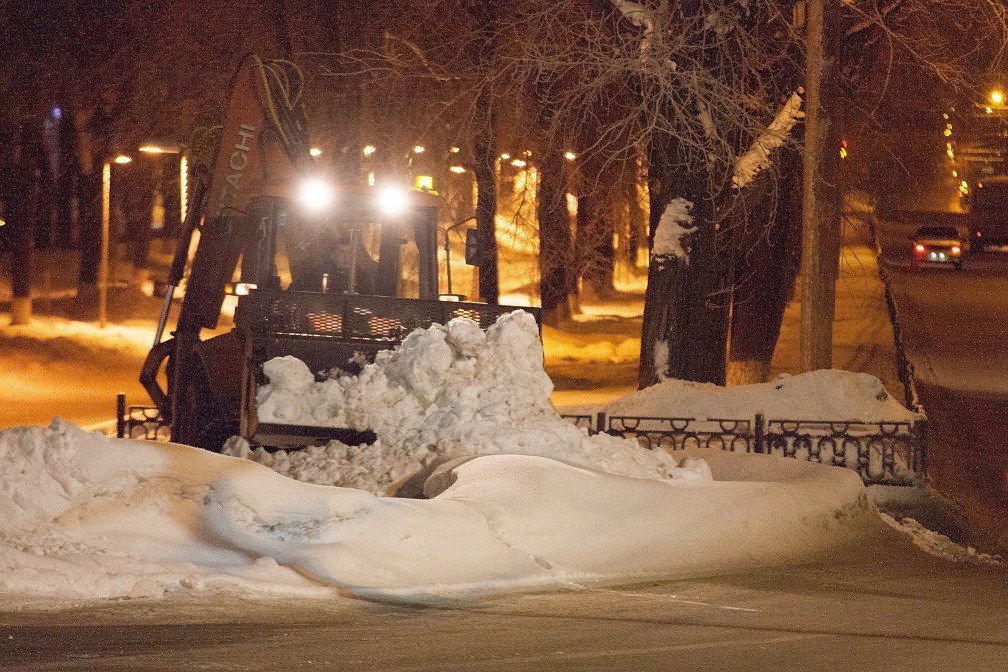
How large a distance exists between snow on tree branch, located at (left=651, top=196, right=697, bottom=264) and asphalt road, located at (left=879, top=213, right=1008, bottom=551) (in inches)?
159

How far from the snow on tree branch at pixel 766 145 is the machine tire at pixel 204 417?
21.3 ft

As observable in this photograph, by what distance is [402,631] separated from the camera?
763cm

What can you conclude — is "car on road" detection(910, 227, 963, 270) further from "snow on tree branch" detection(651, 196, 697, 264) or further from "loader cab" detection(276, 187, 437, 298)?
"loader cab" detection(276, 187, 437, 298)

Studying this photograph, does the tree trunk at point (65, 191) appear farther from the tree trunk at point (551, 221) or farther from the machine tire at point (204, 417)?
the machine tire at point (204, 417)

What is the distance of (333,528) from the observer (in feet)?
29.3

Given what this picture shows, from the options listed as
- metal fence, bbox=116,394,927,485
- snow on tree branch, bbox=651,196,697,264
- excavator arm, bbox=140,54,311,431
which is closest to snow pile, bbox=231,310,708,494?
metal fence, bbox=116,394,927,485

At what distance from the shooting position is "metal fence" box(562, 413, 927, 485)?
13.4 meters

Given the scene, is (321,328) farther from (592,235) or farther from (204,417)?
(592,235)

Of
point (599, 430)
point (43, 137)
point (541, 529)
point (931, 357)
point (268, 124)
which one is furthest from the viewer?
point (43, 137)

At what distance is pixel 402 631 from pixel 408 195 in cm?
720

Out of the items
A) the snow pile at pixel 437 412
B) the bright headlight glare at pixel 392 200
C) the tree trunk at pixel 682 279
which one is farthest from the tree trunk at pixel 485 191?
the snow pile at pixel 437 412

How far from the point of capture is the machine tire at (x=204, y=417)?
44.7ft

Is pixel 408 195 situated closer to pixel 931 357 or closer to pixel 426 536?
pixel 426 536

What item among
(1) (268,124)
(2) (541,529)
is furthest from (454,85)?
(2) (541,529)
